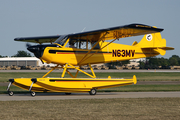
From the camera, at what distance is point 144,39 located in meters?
21.2

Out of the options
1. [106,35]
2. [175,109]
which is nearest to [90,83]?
[106,35]

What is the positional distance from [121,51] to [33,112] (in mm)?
10747

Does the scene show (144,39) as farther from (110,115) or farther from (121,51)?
(110,115)

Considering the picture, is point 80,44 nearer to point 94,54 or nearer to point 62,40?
point 94,54

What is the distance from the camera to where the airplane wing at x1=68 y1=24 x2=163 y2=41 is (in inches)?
624

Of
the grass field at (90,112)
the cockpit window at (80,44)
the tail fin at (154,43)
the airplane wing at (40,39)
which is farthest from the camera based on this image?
the tail fin at (154,43)

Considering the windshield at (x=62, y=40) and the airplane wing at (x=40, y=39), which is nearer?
the windshield at (x=62, y=40)

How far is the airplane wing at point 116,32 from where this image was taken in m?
15.8

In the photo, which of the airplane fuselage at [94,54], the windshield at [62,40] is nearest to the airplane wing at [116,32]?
the windshield at [62,40]

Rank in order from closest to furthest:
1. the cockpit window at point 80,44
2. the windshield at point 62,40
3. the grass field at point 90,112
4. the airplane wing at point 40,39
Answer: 1. the grass field at point 90,112
2. the windshield at point 62,40
3. the cockpit window at point 80,44
4. the airplane wing at point 40,39

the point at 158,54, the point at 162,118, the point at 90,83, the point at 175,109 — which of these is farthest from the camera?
the point at 158,54

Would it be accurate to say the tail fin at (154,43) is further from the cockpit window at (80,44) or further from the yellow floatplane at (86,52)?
the cockpit window at (80,44)

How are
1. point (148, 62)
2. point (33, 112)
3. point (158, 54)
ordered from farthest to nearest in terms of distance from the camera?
point (148, 62) → point (158, 54) → point (33, 112)

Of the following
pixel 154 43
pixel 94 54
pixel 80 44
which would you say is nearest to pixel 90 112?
pixel 80 44
